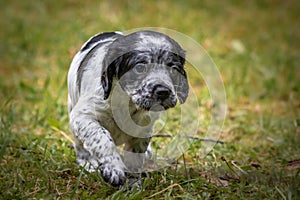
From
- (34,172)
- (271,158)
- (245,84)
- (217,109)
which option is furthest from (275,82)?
(34,172)

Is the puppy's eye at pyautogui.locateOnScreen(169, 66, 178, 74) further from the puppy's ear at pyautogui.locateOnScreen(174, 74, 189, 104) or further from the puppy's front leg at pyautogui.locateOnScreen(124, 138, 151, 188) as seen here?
the puppy's front leg at pyautogui.locateOnScreen(124, 138, 151, 188)

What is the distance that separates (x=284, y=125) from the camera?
551cm

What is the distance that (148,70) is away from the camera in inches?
138

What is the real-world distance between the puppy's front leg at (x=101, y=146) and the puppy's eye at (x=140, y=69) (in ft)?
1.42

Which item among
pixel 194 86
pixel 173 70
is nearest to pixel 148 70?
pixel 173 70

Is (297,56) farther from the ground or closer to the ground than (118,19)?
closer to the ground

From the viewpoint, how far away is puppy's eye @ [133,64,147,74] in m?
3.52

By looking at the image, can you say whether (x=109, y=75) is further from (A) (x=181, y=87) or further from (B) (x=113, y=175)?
(B) (x=113, y=175)

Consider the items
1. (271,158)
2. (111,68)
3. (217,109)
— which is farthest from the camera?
(217,109)

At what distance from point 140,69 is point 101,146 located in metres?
0.51

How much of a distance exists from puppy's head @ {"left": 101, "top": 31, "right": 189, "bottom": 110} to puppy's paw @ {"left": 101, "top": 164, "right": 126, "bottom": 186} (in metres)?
0.39

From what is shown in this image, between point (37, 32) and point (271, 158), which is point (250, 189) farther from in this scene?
point (37, 32)

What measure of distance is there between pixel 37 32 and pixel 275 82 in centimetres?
314

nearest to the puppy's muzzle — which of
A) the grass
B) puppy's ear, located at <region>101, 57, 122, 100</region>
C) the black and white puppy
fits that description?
the black and white puppy
